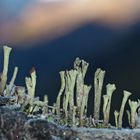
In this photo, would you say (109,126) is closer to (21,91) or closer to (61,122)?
(61,122)

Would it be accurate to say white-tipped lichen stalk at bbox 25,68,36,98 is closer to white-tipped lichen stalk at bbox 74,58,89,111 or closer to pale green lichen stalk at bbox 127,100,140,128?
white-tipped lichen stalk at bbox 74,58,89,111

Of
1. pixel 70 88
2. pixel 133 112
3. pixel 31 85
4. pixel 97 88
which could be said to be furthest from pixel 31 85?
pixel 133 112

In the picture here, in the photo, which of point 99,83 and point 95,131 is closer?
point 95,131

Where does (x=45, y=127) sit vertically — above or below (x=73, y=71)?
below

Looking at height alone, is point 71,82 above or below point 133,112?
above

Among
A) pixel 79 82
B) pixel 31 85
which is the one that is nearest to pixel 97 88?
pixel 79 82

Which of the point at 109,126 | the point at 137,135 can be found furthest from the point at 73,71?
the point at 137,135

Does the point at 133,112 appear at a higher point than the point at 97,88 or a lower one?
lower

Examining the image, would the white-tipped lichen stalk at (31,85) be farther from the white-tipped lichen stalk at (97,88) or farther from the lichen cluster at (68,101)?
the white-tipped lichen stalk at (97,88)

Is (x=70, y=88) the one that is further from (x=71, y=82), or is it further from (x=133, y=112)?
(x=133, y=112)

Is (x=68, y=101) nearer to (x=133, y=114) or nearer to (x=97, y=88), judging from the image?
(x=97, y=88)

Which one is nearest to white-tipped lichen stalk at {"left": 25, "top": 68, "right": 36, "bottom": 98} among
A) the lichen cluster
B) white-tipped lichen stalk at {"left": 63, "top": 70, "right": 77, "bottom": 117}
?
the lichen cluster
